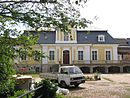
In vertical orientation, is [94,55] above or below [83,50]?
below

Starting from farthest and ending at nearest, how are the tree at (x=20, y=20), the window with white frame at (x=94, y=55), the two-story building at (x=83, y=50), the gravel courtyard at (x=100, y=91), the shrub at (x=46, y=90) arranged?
1. the window with white frame at (x=94, y=55)
2. the two-story building at (x=83, y=50)
3. the gravel courtyard at (x=100, y=91)
4. the shrub at (x=46, y=90)
5. the tree at (x=20, y=20)

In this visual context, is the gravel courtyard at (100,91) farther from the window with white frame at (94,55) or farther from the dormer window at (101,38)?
the dormer window at (101,38)

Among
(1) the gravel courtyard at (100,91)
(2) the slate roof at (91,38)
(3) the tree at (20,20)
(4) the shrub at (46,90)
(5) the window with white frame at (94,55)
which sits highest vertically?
(2) the slate roof at (91,38)

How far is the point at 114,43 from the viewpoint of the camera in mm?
52125

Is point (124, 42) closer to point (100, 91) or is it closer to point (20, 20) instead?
point (100, 91)

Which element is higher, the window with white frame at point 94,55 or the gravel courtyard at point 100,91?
the window with white frame at point 94,55

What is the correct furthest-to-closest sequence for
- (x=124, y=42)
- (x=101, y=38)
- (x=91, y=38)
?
1. (x=124, y=42)
2. (x=101, y=38)
3. (x=91, y=38)

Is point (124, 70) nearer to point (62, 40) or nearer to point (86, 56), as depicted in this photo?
point (86, 56)

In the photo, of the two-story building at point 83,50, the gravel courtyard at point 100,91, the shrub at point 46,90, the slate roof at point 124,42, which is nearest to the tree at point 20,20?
the shrub at point 46,90

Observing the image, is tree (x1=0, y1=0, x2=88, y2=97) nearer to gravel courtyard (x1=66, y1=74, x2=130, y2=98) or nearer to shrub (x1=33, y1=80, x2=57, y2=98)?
shrub (x1=33, y1=80, x2=57, y2=98)

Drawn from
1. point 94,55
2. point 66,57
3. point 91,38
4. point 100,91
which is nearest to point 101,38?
point 91,38

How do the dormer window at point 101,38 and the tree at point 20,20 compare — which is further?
the dormer window at point 101,38

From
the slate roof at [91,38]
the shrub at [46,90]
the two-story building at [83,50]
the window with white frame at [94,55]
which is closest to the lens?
the shrub at [46,90]

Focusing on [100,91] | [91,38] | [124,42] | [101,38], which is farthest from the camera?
[124,42]
